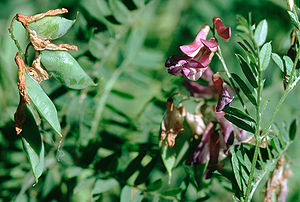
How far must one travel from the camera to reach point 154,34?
1.65 meters

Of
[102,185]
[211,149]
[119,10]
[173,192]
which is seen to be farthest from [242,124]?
[119,10]

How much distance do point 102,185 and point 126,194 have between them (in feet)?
0.19

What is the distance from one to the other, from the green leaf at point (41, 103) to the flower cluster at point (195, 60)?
0.65 ft

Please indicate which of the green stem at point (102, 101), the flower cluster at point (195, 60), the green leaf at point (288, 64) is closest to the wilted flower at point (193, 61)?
the flower cluster at point (195, 60)

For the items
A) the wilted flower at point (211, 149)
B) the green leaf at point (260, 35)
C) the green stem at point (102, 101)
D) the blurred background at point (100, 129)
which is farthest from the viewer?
the green stem at point (102, 101)

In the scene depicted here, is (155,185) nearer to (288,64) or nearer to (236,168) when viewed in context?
(236,168)

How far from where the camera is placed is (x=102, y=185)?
2.75ft

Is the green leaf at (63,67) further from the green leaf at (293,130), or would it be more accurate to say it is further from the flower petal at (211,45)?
the green leaf at (293,130)

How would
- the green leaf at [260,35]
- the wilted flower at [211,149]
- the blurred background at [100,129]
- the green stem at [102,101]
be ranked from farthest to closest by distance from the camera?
the green stem at [102,101] < the blurred background at [100,129] < the wilted flower at [211,149] < the green leaf at [260,35]

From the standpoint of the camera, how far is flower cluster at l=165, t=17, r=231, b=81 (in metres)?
0.66

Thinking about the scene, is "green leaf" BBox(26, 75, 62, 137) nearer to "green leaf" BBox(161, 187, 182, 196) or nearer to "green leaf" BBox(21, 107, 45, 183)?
"green leaf" BBox(21, 107, 45, 183)

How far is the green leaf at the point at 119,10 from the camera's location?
929mm

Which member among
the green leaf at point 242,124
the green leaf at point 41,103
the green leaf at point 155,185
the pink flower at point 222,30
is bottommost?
the green leaf at point 155,185

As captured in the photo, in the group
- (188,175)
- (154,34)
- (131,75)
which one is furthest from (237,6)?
(188,175)
